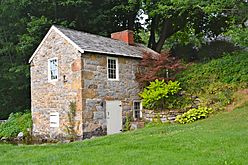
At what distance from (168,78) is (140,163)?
11.3 metres

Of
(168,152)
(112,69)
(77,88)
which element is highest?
(112,69)

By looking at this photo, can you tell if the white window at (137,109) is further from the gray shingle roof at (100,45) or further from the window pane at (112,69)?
the gray shingle roof at (100,45)

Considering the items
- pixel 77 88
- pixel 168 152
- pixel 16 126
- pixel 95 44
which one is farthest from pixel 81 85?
pixel 168 152

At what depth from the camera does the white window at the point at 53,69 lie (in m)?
17.7

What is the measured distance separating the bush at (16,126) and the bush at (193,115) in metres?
9.02

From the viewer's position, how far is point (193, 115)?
15.7 m

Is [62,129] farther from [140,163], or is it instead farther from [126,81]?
[140,163]

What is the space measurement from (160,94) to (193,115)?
227 cm

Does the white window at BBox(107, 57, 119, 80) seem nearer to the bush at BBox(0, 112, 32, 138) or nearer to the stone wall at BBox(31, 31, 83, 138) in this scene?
the stone wall at BBox(31, 31, 83, 138)

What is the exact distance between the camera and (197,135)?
10.7 m

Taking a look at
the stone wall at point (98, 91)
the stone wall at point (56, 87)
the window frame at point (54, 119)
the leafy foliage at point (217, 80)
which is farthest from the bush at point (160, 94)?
the window frame at point (54, 119)

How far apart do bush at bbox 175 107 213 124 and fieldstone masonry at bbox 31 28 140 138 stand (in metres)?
3.41

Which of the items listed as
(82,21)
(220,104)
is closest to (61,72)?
(220,104)

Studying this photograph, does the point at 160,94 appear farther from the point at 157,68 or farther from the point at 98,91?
the point at 98,91
